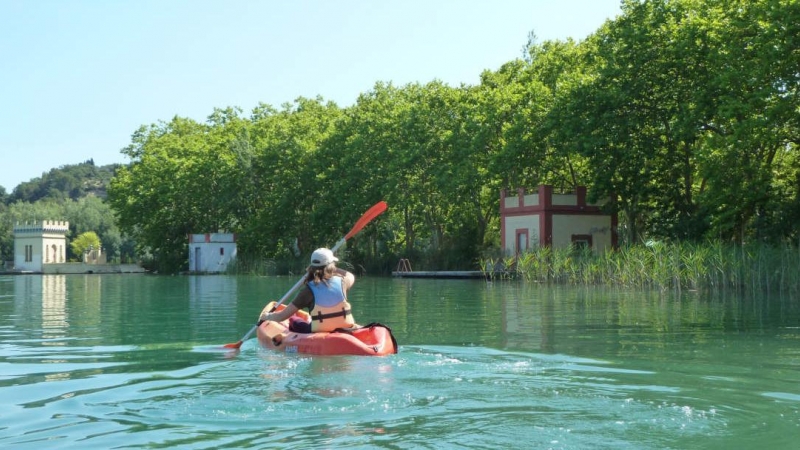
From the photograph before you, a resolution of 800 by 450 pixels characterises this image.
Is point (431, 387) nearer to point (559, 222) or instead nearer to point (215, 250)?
point (559, 222)

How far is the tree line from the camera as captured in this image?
101 feet

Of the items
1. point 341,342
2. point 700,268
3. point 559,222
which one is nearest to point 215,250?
point 559,222

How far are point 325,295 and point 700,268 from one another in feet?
55.4

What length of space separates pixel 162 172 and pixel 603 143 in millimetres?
44843

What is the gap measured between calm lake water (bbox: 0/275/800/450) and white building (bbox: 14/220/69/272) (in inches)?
3400

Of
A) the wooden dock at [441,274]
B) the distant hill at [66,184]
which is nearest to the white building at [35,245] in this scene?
the distant hill at [66,184]

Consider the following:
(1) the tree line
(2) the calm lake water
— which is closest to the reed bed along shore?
(1) the tree line

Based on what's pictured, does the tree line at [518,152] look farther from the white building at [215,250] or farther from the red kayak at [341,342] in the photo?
Answer: the red kayak at [341,342]

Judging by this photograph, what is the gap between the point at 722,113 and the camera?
3120 cm

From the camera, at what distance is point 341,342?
1143cm

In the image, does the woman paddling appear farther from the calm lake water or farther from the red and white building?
the red and white building

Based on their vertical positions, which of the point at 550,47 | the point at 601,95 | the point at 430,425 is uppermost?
the point at 550,47

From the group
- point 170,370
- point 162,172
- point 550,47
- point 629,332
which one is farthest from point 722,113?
point 162,172

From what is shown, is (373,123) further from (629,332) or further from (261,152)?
(629,332)
